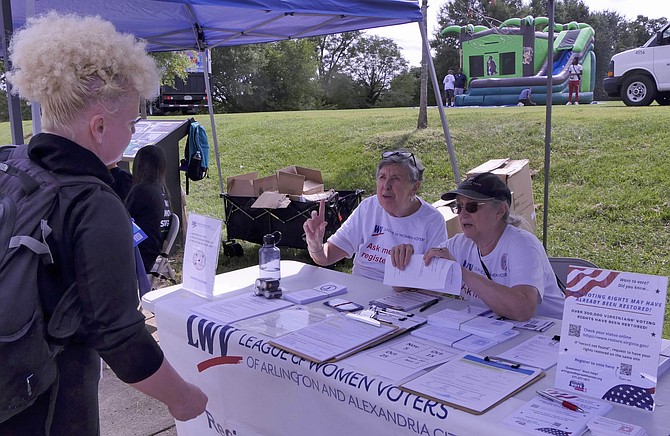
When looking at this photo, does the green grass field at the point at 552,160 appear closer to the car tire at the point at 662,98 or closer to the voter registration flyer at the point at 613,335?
the car tire at the point at 662,98

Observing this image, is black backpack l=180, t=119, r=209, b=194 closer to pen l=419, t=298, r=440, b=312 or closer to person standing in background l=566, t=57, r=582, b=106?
pen l=419, t=298, r=440, b=312

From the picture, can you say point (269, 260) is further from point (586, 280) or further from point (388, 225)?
point (586, 280)

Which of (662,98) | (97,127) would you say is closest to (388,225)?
(97,127)

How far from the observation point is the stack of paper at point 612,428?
130 cm

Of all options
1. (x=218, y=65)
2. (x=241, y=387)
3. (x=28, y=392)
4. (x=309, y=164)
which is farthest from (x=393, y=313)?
(x=218, y=65)

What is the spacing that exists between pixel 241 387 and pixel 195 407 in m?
0.66

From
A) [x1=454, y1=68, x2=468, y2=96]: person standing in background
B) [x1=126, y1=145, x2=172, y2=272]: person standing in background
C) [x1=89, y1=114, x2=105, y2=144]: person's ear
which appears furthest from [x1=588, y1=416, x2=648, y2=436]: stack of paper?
[x1=454, y1=68, x2=468, y2=96]: person standing in background

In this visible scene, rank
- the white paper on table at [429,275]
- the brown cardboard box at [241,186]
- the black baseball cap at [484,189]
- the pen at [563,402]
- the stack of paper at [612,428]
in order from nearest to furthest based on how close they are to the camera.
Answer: the stack of paper at [612,428] < the pen at [563,402] < the white paper on table at [429,275] < the black baseball cap at [484,189] < the brown cardboard box at [241,186]

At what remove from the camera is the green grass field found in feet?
19.7

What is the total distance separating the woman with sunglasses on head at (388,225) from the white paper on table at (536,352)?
111cm

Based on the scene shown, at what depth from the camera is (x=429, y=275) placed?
7.19ft

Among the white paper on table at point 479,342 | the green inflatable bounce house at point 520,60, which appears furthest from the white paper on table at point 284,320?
the green inflatable bounce house at point 520,60

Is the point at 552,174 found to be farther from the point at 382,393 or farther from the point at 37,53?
the point at 37,53

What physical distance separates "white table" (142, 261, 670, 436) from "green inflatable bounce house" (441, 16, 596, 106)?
57.0ft
